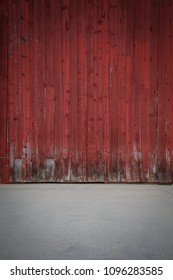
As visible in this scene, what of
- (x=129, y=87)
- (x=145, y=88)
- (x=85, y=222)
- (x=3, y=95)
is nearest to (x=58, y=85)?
(x=3, y=95)

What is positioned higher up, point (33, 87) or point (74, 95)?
point (33, 87)

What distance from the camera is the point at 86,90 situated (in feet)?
13.5

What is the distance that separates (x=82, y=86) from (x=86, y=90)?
0.07 metres

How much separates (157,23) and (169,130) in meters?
1.40

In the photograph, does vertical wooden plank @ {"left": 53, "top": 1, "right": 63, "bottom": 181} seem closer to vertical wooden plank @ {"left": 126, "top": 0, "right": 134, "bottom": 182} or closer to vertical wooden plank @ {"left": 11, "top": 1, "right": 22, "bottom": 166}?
vertical wooden plank @ {"left": 11, "top": 1, "right": 22, "bottom": 166}

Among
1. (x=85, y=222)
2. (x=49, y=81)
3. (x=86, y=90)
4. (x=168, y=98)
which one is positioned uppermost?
(x=49, y=81)

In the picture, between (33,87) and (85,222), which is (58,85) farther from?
(85,222)

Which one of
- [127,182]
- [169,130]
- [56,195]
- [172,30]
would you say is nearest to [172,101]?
[169,130]

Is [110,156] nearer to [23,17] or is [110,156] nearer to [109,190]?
[109,190]

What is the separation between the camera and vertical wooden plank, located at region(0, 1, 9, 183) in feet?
13.4

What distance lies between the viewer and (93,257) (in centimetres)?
185

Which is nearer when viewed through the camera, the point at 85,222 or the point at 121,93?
the point at 85,222

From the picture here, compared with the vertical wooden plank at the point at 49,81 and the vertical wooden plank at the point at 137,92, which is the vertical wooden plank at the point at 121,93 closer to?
the vertical wooden plank at the point at 137,92

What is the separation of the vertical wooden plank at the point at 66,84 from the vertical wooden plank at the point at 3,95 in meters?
0.75
